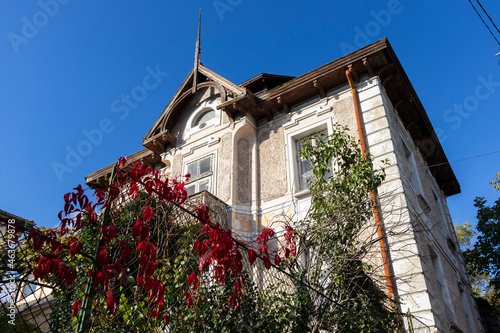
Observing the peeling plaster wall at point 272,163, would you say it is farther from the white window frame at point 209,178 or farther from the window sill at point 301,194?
the white window frame at point 209,178

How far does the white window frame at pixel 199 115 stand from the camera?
1205 centimetres

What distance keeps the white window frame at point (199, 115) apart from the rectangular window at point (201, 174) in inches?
46.4

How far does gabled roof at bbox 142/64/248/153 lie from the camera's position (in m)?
12.1

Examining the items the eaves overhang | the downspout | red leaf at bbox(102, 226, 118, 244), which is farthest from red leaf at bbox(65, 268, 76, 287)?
the eaves overhang

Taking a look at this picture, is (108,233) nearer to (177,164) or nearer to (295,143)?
(295,143)

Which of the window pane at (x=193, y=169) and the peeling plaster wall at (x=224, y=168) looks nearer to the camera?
the peeling plaster wall at (x=224, y=168)

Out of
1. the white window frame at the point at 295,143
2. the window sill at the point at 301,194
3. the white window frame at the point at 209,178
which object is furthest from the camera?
the white window frame at the point at 209,178

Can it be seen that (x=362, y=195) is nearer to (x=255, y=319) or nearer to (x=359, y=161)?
(x=359, y=161)

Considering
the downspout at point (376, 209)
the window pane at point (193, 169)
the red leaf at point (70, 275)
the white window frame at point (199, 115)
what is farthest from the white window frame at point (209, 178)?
the red leaf at point (70, 275)

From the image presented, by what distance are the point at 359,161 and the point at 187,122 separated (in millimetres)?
6683

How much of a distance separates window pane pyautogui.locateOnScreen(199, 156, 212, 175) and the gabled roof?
1565 mm

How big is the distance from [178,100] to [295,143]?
4382 mm

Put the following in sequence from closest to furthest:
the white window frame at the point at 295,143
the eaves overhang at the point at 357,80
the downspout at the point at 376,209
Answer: the downspout at the point at 376,209 → the white window frame at the point at 295,143 → the eaves overhang at the point at 357,80

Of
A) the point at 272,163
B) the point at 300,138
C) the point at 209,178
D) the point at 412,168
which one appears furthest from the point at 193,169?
the point at 412,168
